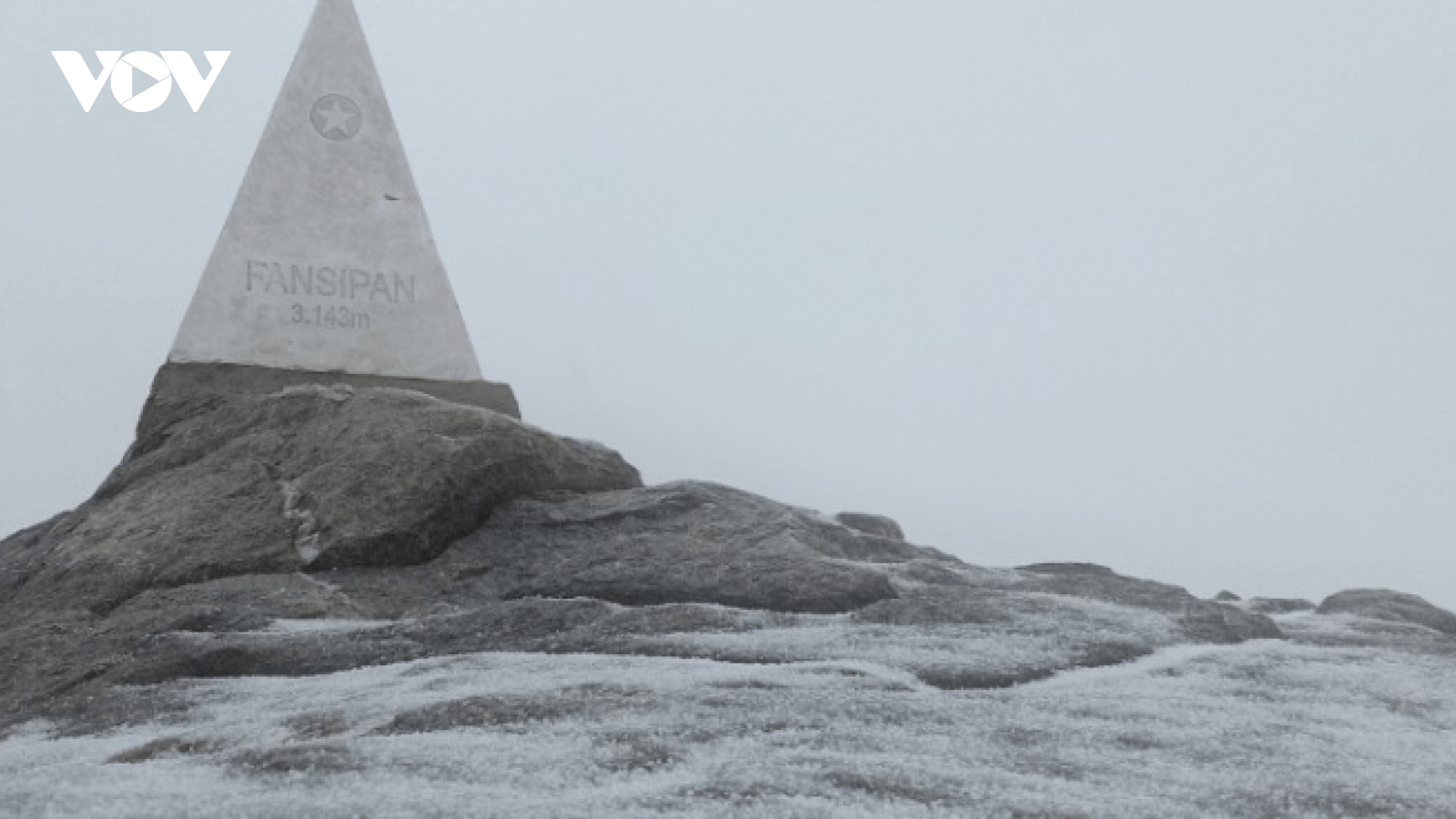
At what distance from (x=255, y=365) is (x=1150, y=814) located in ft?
22.6

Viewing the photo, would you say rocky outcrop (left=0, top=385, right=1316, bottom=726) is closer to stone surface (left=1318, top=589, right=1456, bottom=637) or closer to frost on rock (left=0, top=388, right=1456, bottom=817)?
frost on rock (left=0, top=388, right=1456, bottom=817)

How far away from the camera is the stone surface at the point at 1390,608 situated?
7754mm

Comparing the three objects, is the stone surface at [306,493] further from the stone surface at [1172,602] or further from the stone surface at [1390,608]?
the stone surface at [1390,608]

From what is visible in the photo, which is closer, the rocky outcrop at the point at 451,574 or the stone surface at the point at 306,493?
the rocky outcrop at the point at 451,574

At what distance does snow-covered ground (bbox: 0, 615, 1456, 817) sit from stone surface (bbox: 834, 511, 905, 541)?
3715mm

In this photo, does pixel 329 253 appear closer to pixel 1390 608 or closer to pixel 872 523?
pixel 872 523

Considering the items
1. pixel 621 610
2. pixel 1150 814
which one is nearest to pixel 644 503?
pixel 621 610

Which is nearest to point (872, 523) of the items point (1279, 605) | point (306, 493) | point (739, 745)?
point (1279, 605)

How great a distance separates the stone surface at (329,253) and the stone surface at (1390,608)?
537cm

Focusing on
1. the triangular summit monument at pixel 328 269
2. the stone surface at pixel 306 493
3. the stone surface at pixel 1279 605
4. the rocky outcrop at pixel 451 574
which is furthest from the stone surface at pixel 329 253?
the stone surface at pixel 1279 605

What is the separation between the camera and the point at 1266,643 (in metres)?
6.19

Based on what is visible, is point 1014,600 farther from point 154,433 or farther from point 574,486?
point 154,433

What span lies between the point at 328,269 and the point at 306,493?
Result: 223 cm

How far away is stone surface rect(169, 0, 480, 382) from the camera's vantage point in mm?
8914
